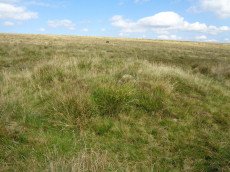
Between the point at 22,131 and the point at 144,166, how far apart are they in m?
2.13

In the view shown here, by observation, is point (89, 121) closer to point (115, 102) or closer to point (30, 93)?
point (115, 102)

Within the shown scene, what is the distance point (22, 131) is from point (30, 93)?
2327 millimetres

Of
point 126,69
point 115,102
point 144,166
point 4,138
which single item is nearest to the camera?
point 144,166

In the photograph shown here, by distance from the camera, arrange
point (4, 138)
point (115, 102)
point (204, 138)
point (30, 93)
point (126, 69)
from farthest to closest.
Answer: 1. point (126, 69)
2. point (30, 93)
3. point (115, 102)
4. point (204, 138)
5. point (4, 138)

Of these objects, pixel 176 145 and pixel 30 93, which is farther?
pixel 30 93

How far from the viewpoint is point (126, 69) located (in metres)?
9.53

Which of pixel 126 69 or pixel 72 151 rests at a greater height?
pixel 126 69

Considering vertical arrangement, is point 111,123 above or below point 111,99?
below

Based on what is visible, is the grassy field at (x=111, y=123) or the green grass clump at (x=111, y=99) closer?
the grassy field at (x=111, y=123)

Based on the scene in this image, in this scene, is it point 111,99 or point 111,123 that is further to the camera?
point 111,99

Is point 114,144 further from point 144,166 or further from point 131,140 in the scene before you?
point 144,166

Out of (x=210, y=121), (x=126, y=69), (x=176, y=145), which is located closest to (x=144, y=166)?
(x=176, y=145)

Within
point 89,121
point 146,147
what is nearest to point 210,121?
point 146,147

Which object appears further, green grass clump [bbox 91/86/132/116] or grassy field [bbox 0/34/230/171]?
green grass clump [bbox 91/86/132/116]
